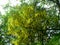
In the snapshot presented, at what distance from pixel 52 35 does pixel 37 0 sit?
102 inches

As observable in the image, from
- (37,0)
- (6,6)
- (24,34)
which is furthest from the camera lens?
(6,6)

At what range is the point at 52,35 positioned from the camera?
13805 millimetres

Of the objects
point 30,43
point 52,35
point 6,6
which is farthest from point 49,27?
point 6,6

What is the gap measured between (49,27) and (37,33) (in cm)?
100

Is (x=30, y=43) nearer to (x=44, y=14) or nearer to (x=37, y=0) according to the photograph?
(x=44, y=14)

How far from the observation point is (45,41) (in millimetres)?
12992

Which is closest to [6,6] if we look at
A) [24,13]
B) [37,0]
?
[37,0]

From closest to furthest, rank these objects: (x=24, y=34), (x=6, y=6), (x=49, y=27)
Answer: (x=24, y=34) < (x=49, y=27) < (x=6, y=6)

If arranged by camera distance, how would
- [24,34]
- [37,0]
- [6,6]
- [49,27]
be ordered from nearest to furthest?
1. [24,34]
2. [49,27]
3. [37,0]
4. [6,6]

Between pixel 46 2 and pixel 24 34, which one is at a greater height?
pixel 46 2

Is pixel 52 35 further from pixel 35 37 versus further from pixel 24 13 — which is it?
pixel 24 13

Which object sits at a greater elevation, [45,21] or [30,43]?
[45,21]

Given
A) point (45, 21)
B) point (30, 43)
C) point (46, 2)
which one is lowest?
point (30, 43)

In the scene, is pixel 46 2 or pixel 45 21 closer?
pixel 45 21
